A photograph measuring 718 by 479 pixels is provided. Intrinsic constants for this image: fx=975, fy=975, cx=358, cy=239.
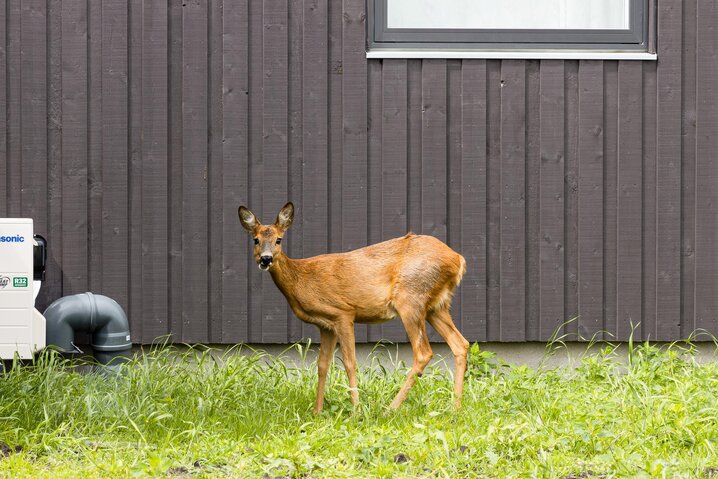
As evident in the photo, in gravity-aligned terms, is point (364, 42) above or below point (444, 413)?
above

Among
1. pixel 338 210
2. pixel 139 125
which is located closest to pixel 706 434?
pixel 338 210

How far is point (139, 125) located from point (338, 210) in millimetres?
1509

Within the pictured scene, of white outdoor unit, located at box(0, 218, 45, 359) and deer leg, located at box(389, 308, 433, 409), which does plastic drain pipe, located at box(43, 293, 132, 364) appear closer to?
white outdoor unit, located at box(0, 218, 45, 359)

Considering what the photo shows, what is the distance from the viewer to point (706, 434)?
4812 mm

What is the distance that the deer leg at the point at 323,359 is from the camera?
5648mm

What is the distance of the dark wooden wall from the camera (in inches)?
267

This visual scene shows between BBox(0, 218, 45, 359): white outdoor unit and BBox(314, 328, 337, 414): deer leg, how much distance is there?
5.63 ft

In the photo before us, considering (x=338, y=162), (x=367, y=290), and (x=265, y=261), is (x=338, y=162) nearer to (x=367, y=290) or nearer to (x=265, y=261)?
(x=367, y=290)

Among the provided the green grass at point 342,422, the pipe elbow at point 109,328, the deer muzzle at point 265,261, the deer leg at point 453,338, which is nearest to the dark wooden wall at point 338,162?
the pipe elbow at point 109,328

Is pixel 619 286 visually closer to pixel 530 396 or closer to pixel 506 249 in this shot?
pixel 506 249

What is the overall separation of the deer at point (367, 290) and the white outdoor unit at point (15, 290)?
135 cm

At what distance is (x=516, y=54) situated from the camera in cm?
691

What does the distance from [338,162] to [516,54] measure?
1.48m

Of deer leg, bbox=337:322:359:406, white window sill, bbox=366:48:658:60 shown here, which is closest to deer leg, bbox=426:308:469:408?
deer leg, bbox=337:322:359:406
